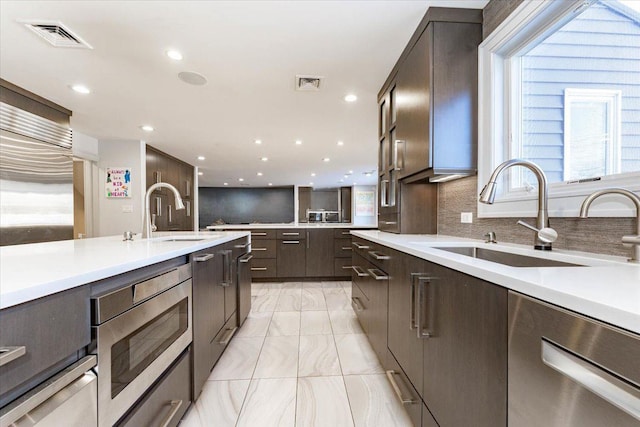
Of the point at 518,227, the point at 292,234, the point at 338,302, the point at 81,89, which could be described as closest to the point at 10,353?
the point at 518,227

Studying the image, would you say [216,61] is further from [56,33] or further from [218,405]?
[218,405]


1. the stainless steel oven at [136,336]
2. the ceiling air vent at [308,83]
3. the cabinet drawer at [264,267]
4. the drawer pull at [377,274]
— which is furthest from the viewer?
the cabinet drawer at [264,267]

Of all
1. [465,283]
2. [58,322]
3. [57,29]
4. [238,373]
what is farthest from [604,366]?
[57,29]

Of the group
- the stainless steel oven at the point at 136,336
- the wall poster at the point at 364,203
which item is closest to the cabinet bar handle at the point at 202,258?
the stainless steel oven at the point at 136,336

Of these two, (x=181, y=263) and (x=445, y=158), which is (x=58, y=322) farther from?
(x=445, y=158)

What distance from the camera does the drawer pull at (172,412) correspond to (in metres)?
1.06

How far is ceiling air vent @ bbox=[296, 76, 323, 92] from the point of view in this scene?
2.50m

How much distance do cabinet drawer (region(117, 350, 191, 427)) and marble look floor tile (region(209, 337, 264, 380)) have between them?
44 centimetres

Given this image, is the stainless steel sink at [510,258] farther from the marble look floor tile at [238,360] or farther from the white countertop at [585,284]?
the marble look floor tile at [238,360]

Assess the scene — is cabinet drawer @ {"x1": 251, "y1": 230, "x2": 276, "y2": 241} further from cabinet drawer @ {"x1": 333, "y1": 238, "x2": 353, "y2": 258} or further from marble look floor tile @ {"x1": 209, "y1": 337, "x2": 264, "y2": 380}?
marble look floor tile @ {"x1": 209, "y1": 337, "x2": 264, "y2": 380}

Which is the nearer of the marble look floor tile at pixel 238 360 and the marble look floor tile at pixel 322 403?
the marble look floor tile at pixel 322 403

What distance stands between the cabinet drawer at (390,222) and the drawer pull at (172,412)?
1850 millimetres

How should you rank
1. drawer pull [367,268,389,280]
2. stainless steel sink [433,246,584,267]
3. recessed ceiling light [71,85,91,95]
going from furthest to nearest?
recessed ceiling light [71,85,91,95] < drawer pull [367,268,389,280] < stainless steel sink [433,246,584,267]

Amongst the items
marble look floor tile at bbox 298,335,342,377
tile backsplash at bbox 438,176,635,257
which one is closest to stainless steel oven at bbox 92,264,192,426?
marble look floor tile at bbox 298,335,342,377
